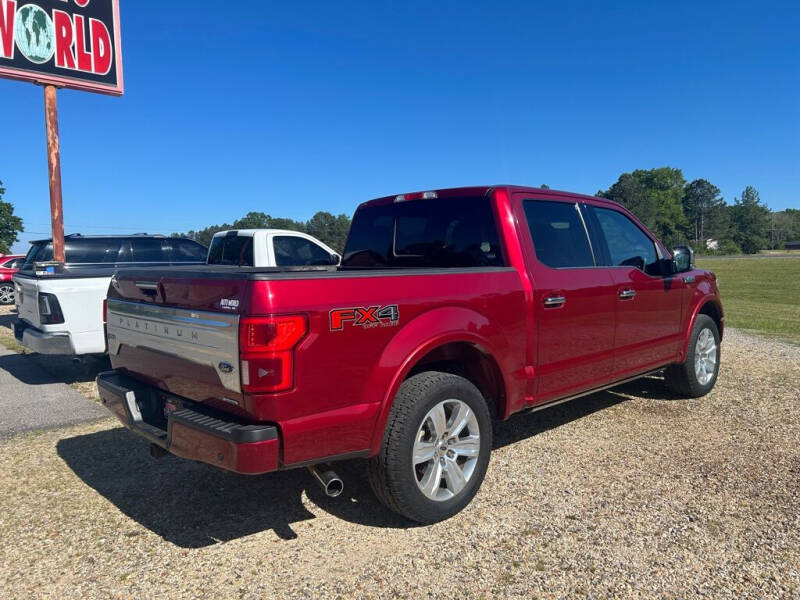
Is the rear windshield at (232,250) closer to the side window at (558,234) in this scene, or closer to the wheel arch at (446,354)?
the side window at (558,234)

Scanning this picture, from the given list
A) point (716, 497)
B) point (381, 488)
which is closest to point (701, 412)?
point (716, 497)

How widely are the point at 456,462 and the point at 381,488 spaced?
0.53 metres

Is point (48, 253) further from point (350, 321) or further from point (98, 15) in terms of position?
point (350, 321)

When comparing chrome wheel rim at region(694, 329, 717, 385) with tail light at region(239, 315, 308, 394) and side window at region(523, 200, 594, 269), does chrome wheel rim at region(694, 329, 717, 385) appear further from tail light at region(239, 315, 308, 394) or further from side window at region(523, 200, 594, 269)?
tail light at region(239, 315, 308, 394)

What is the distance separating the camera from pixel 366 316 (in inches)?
111

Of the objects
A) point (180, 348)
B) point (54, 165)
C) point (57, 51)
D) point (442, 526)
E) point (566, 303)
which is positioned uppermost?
point (57, 51)

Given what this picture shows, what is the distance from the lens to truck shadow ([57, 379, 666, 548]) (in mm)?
3295

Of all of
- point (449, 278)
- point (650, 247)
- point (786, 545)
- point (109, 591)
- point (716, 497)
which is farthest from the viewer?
point (650, 247)

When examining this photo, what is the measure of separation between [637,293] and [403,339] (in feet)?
8.35

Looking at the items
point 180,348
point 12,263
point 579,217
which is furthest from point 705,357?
point 12,263

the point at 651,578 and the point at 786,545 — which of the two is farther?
the point at 786,545

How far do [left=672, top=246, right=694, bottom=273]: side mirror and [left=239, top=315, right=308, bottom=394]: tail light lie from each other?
13.2ft

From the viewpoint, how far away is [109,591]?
2654 mm

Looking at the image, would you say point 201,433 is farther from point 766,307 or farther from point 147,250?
point 766,307
